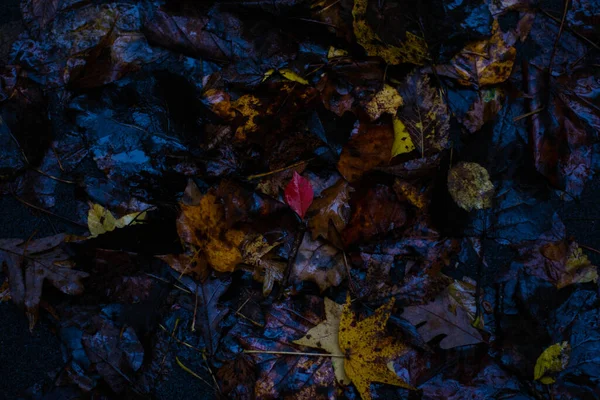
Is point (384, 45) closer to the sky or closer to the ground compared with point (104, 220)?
closer to the sky

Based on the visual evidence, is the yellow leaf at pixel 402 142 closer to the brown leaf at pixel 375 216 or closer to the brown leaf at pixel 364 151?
the brown leaf at pixel 364 151

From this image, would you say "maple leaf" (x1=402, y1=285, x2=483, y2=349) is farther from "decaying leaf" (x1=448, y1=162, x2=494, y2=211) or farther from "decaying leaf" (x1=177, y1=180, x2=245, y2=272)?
"decaying leaf" (x1=177, y1=180, x2=245, y2=272)

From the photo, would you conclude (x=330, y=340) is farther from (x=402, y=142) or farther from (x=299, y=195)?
(x=402, y=142)

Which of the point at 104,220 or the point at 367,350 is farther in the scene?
the point at 104,220

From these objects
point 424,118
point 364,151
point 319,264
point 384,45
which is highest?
point 384,45

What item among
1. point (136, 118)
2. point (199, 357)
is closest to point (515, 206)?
point (199, 357)

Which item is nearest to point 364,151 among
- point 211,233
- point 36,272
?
point 211,233
